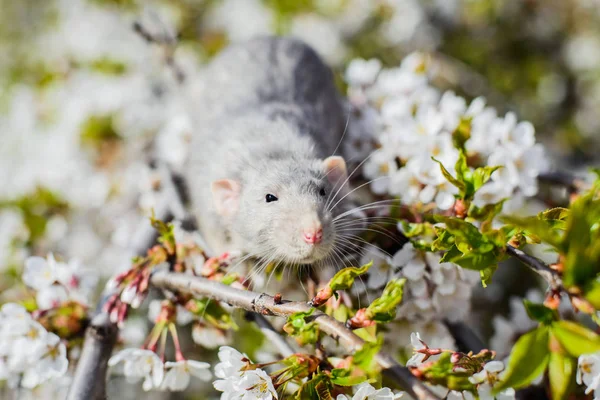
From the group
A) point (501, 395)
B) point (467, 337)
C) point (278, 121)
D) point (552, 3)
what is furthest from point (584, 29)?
point (501, 395)

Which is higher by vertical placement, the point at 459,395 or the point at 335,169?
the point at 335,169

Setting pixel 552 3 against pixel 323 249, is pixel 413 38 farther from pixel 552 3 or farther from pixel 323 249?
pixel 323 249

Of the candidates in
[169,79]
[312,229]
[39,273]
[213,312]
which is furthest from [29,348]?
[169,79]

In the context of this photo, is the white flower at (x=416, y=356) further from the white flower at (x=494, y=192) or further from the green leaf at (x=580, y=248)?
the white flower at (x=494, y=192)

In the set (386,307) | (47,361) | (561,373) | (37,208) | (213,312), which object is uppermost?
(561,373)

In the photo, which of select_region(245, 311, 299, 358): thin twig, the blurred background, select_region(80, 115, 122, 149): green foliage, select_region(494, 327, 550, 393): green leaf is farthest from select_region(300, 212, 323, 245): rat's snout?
select_region(80, 115, 122, 149): green foliage

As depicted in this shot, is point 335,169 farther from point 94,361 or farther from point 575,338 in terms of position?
point 575,338
